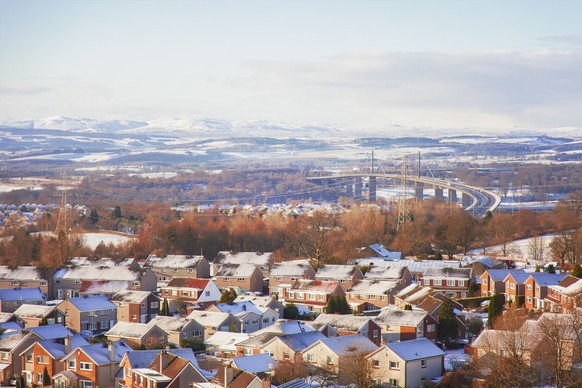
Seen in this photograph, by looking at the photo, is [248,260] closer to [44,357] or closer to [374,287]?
[374,287]

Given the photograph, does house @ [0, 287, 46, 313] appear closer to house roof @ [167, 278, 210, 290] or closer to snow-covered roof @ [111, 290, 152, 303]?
snow-covered roof @ [111, 290, 152, 303]

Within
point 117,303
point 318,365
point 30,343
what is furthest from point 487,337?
point 117,303

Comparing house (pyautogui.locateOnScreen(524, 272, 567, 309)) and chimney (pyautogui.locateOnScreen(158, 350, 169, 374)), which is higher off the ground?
chimney (pyautogui.locateOnScreen(158, 350, 169, 374))

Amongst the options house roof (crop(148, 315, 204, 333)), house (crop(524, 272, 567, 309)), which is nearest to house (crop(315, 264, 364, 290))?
house (crop(524, 272, 567, 309))

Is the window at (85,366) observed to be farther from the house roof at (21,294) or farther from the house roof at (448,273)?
the house roof at (448,273)

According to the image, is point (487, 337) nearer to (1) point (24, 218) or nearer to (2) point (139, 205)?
(1) point (24, 218)
